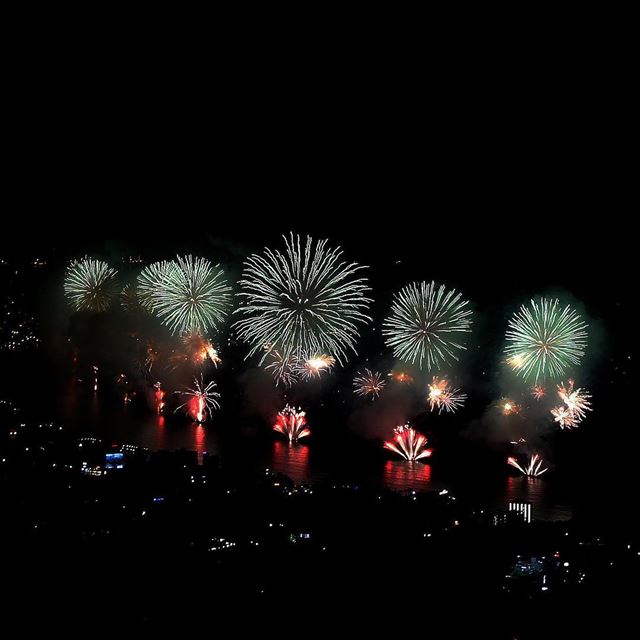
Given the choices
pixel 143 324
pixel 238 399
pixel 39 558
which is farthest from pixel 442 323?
pixel 143 324

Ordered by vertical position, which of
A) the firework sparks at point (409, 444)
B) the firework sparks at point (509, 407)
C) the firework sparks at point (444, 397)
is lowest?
the firework sparks at point (409, 444)

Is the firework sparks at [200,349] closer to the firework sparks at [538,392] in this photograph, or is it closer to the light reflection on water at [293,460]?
the light reflection on water at [293,460]

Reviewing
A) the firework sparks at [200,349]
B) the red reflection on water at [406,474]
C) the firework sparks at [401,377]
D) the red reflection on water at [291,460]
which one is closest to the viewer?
the red reflection on water at [406,474]

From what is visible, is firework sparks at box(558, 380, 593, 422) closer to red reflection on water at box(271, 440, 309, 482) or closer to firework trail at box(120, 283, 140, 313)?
red reflection on water at box(271, 440, 309, 482)

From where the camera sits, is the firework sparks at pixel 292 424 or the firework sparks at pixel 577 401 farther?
the firework sparks at pixel 292 424

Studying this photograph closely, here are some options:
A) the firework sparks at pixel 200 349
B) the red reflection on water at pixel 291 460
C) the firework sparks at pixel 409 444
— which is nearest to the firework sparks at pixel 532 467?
the firework sparks at pixel 409 444

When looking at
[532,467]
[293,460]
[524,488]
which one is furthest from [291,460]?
[532,467]
